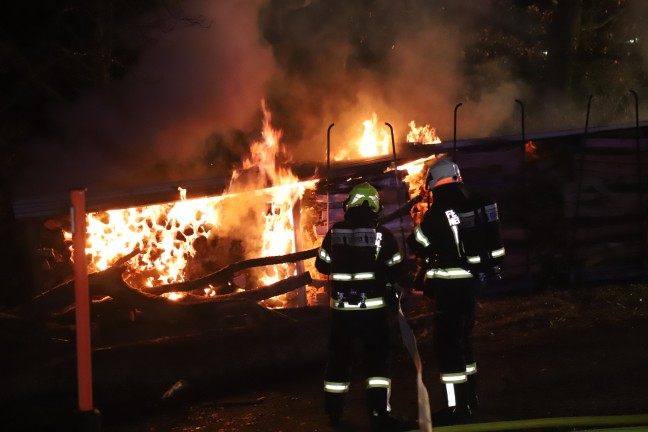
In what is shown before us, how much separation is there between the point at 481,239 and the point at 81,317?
2958mm

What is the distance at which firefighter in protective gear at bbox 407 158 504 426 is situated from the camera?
5211 mm

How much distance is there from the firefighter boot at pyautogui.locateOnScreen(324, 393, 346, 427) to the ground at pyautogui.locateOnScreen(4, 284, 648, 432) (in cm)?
9

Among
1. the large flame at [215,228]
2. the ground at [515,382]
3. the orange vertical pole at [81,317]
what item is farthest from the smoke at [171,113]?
the orange vertical pole at [81,317]

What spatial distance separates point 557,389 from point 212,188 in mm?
4489

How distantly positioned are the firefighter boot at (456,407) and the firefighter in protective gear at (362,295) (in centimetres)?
43

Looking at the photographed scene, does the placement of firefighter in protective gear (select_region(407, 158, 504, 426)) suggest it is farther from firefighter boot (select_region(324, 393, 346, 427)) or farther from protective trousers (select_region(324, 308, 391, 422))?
firefighter boot (select_region(324, 393, 346, 427))

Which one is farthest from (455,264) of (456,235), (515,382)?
(515,382)

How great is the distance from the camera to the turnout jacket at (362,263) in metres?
5.25

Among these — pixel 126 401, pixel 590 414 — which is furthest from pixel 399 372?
pixel 126 401

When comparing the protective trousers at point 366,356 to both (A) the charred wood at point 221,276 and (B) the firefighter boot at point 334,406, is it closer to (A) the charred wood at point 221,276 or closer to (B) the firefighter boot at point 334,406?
(B) the firefighter boot at point 334,406

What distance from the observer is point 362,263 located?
5.30 metres

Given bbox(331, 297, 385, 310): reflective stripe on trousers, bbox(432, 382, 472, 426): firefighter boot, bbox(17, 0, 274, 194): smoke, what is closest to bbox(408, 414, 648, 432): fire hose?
bbox(432, 382, 472, 426): firefighter boot

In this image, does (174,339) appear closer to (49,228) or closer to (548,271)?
(49,228)

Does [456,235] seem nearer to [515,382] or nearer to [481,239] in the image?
[481,239]
